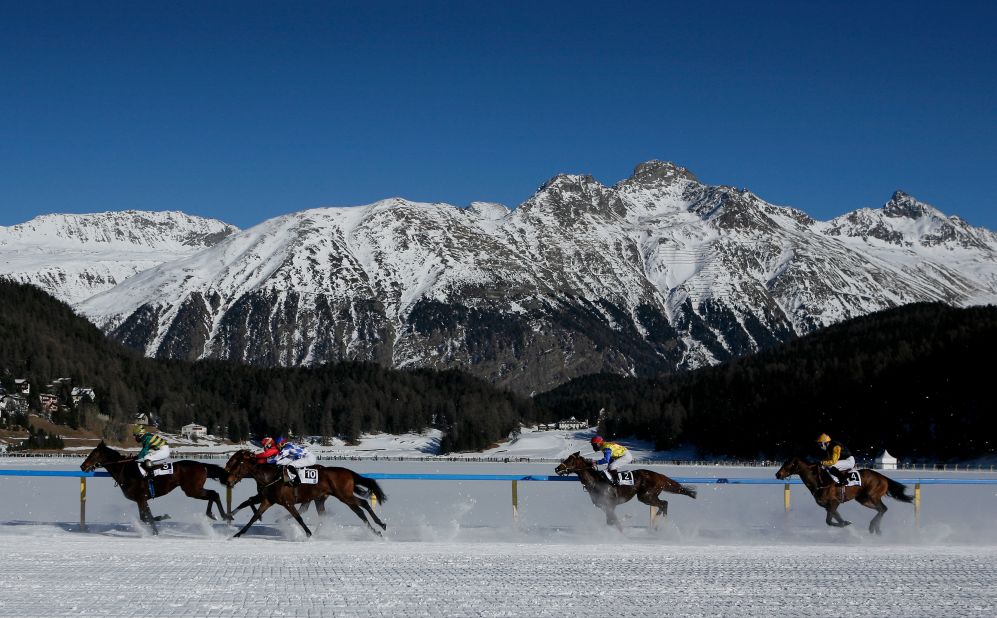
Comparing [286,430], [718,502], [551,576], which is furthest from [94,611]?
[286,430]

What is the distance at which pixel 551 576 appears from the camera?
1952cm

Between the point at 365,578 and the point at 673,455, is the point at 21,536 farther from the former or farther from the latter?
the point at 673,455

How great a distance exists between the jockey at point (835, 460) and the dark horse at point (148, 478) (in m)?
15.3

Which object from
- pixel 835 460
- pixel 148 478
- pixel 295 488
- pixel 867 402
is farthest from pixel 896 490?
pixel 867 402

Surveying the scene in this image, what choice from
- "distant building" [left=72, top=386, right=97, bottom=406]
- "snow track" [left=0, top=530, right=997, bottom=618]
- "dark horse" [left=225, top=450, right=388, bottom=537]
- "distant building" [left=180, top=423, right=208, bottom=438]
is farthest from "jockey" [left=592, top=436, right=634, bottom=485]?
"distant building" [left=180, top=423, right=208, bottom=438]

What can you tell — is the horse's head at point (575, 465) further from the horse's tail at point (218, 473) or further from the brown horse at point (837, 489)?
the horse's tail at point (218, 473)

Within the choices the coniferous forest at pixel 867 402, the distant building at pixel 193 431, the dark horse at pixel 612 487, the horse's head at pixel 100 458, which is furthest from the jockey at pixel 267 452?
the distant building at pixel 193 431

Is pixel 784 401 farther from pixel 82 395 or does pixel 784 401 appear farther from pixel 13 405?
pixel 13 405

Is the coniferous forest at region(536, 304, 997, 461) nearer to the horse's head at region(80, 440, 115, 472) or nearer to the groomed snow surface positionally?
the groomed snow surface

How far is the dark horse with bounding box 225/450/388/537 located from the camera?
2556cm

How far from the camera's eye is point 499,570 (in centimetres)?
2030

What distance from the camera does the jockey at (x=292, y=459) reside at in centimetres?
2580

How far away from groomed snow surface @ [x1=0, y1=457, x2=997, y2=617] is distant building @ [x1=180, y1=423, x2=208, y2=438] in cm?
15189

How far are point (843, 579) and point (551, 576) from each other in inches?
213
